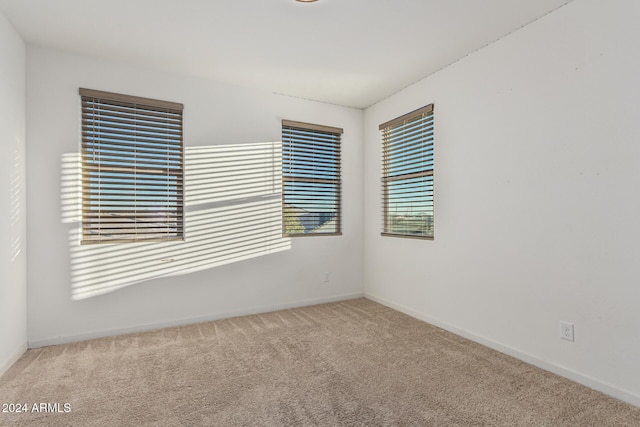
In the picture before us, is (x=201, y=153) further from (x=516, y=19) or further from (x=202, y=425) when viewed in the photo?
(x=516, y=19)

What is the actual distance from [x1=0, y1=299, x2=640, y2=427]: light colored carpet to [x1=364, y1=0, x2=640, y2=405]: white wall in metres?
0.28

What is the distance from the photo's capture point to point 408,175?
374cm

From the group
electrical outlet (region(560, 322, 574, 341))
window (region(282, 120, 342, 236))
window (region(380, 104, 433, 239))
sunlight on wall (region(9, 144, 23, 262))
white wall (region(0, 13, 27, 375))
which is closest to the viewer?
electrical outlet (region(560, 322, 574, 341))

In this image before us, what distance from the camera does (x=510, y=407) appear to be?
1915 mm

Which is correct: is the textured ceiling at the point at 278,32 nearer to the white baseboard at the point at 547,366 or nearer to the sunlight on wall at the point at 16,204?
the sunlight on wall at the point at 16,204

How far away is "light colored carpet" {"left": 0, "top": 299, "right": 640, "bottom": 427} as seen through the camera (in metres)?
1.83

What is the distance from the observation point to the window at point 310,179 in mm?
4016

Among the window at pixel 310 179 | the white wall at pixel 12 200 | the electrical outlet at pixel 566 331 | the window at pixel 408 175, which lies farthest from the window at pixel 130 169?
the electrical outlet at pixel 566 331

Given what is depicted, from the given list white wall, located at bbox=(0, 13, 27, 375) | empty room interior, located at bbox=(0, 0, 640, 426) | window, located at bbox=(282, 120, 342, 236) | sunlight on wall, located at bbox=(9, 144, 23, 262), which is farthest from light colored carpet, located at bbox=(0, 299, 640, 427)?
window, located at bbox=(282, 120, 342, 236)

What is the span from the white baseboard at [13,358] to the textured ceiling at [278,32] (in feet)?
8.20

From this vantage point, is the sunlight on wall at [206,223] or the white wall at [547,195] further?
the sunlight on wall at [206,223]

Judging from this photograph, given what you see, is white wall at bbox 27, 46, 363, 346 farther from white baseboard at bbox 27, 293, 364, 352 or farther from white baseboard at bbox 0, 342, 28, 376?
white baseboard at bbox 0, 342, 28, 376

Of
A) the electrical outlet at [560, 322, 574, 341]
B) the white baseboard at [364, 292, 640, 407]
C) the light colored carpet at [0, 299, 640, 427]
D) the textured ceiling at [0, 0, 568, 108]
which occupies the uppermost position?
the textured ceiling at [0, 0, 568, 108]

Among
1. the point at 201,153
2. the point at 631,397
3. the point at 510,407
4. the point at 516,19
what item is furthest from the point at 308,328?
the point at 516,19
